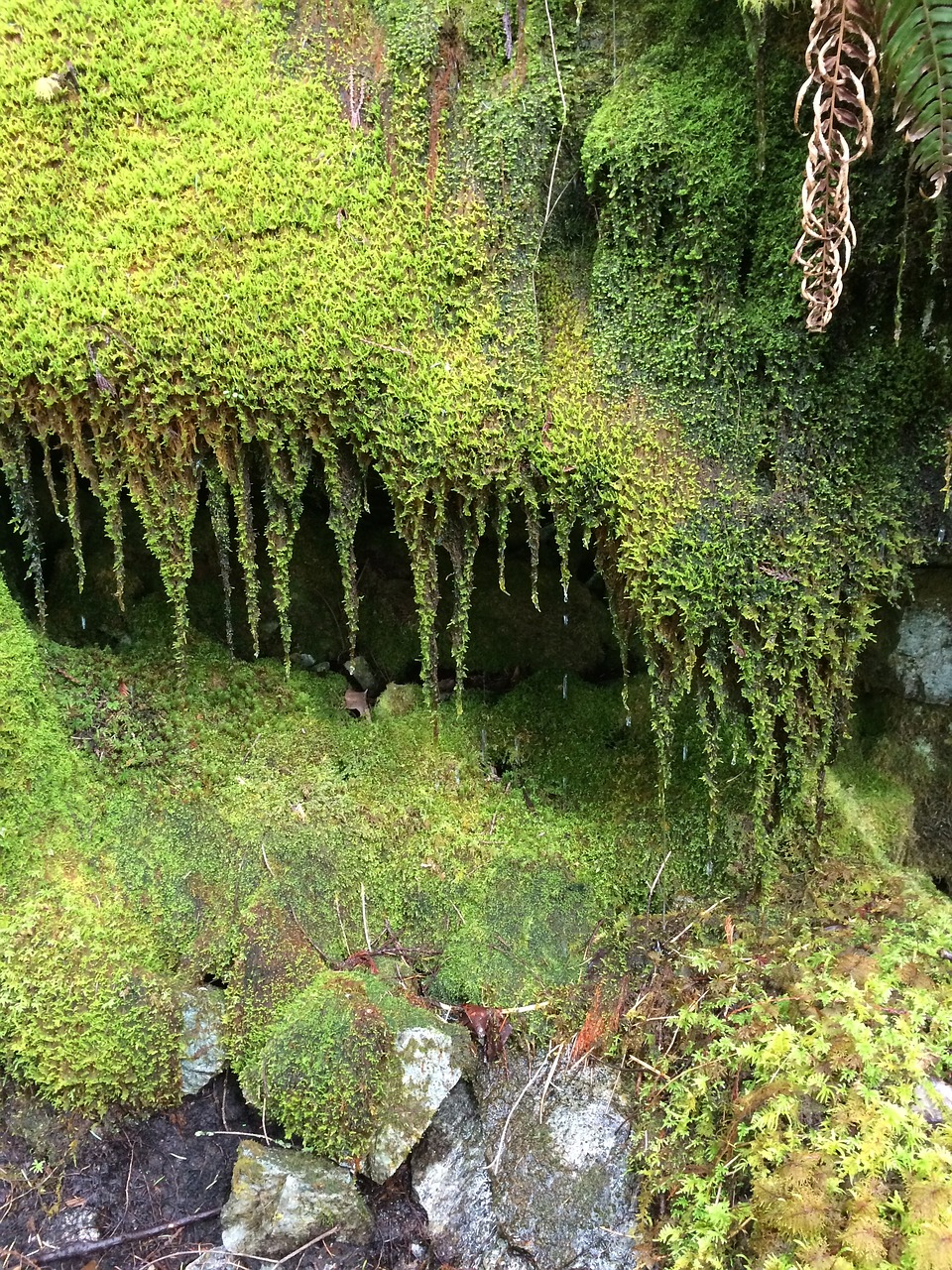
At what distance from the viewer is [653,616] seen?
3.43m

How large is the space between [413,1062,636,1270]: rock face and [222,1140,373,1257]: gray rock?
13.5 inches

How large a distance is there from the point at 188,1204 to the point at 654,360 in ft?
14.4

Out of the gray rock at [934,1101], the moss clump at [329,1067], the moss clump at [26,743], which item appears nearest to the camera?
the gray rock at [934,1101]

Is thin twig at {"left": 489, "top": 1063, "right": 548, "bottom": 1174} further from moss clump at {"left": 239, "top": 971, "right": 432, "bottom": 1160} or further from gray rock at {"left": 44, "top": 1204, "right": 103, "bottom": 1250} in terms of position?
gray rock at {"left": 44, "top": 1204, "right": 103, "bottom": 1250}

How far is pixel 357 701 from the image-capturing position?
188 inches

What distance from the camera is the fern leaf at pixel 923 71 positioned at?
7.50 ft

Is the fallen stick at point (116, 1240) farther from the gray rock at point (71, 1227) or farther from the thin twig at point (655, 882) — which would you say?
the thin twig at point (655, 882)

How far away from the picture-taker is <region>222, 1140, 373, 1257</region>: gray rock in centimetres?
310

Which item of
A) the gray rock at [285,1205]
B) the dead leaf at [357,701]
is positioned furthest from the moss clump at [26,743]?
the gray rock at [285,1205]

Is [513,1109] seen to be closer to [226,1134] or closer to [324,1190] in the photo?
[324,1190]

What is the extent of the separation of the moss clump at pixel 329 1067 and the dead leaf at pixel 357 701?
1.75 metres

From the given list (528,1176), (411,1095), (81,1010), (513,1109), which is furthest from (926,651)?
(81,1010)

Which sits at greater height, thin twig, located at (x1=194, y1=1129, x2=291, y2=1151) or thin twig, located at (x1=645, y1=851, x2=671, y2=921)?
thin twig, located at (x1=645, y1=851, x2=671, y2=921)

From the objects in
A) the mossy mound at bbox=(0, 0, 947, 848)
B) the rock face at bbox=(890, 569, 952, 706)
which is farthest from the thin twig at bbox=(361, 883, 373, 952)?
the rock face at bbox=(890, 569, 952, 706)
